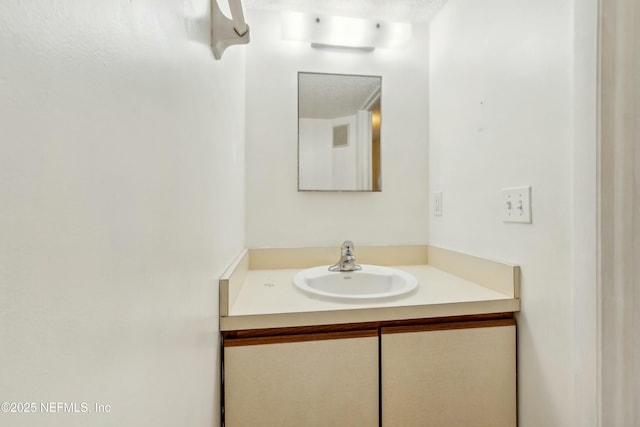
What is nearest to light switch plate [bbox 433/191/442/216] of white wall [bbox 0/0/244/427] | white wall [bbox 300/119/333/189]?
white wall [bbox 300/119/333/189]

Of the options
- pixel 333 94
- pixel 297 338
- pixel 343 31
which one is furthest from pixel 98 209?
pixel 343 31

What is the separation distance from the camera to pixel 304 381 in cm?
81

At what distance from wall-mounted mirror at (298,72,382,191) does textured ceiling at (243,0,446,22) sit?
28 centimetres

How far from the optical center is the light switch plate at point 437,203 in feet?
4.39

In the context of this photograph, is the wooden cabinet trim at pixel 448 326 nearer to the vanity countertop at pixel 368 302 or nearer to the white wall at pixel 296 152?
the vanity countertop at pixel 368 302

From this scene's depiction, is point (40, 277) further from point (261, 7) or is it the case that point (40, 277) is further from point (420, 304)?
point (261, 7)

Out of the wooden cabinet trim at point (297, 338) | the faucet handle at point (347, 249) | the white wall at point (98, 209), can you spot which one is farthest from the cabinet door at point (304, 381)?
the faucet handle at point (347, 249)

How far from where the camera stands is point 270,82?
1355 mm

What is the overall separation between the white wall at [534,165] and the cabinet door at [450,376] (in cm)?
5

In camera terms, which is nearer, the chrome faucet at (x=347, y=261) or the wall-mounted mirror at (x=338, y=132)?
the chrome faucet at (x=347, y=261)
